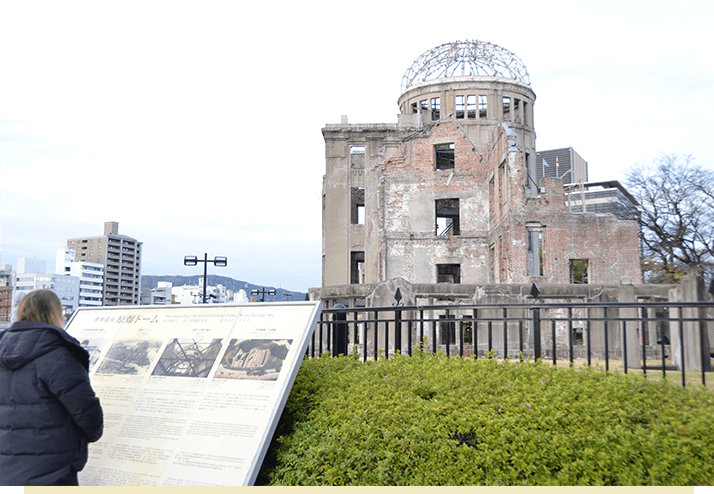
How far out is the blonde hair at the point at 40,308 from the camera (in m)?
3.76

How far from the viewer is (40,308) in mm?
3762

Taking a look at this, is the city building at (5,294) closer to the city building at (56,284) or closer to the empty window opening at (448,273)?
the city building at (56,284)

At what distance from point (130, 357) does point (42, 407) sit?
5.61 feet

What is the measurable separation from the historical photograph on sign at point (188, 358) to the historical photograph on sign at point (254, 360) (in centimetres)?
17

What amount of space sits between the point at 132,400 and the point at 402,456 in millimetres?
2634

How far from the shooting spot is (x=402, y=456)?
13.9 ft

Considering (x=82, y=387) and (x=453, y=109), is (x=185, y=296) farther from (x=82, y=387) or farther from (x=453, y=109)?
(x=82, y=387)

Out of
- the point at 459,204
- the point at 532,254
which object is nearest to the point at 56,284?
the point at 459,204

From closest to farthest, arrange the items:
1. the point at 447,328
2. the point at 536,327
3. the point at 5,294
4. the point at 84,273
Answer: the point at 536,327, the point at 447,328, the point at 5,294, the point at 84,273

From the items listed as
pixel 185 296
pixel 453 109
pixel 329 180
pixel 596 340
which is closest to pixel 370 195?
pixel 329 180

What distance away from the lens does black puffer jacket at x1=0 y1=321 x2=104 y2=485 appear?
11.6 feet

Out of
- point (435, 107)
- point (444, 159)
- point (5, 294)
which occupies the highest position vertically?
point (435, 107)

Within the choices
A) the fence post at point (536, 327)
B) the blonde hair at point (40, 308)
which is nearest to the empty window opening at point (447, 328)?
the fence post at point (536, 327)

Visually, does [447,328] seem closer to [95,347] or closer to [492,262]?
[95,347]
